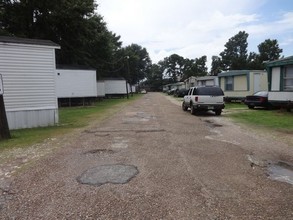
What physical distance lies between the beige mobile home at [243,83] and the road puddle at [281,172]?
75.3 feet

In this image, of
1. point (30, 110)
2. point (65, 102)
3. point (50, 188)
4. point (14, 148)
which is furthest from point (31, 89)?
point (65, 102)

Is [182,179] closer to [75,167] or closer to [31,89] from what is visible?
[75,167]

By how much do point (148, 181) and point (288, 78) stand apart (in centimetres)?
1748

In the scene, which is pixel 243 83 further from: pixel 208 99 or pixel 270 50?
pixel 270 50

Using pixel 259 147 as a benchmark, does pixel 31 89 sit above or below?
above

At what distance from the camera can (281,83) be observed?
20547 mm

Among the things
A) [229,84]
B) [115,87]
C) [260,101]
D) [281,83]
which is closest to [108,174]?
[281,83]

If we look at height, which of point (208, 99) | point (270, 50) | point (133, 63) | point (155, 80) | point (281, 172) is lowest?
point (281, 172)

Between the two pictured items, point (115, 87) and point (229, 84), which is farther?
point (115, 87)

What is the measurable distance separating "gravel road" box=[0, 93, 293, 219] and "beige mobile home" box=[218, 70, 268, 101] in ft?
65.4

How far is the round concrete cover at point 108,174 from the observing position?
575 cm

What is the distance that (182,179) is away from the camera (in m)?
5.81

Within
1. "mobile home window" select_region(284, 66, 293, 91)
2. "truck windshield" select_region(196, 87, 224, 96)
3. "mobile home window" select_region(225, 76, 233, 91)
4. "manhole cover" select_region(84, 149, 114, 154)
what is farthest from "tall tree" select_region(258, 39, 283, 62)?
"manhole cover" select_region(84, 149, 114, 154)

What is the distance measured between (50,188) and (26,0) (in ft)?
93.3
